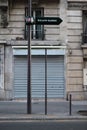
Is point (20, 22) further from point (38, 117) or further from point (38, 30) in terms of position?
point (38, 117)

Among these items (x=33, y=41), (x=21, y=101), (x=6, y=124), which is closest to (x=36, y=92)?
(x=21, y=101)

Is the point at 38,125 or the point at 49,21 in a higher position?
the point at 49,21

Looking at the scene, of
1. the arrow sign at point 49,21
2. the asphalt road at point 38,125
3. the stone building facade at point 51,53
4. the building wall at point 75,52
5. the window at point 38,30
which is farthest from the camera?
the window at point 38,30

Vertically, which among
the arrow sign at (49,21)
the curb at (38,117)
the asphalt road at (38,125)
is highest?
the arrow sign at (49,21)

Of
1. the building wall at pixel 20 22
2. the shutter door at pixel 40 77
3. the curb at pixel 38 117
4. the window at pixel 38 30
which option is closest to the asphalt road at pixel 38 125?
the curb at pixel 38 117

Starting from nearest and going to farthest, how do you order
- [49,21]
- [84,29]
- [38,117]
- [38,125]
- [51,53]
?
[38,125] → [38,117] → [49,21] → [51,53] → [84,29]

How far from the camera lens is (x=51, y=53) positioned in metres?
26.8

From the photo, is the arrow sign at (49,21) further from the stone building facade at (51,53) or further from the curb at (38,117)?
the stone building facade at (51,53)

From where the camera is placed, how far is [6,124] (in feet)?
52.6

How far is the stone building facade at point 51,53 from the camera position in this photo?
26938 millimetres

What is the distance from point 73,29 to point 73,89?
365 centimetres

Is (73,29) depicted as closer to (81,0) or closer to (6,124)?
(81,0)

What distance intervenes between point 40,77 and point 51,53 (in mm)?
1626

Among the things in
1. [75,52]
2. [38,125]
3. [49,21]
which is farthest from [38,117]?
[75,52]
